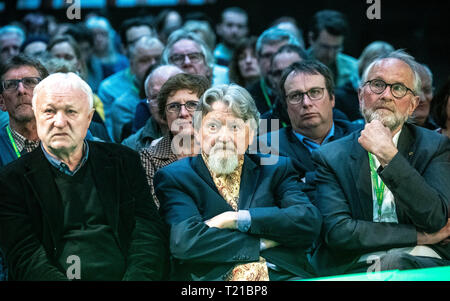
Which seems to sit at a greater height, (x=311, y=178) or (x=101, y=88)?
(x=101, y=88)

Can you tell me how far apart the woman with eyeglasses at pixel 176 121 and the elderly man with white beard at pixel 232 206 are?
1.22ft

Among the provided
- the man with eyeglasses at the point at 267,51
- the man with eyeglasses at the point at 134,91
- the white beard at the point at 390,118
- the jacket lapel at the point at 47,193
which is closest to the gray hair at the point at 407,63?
the white beard at the point at 390,118

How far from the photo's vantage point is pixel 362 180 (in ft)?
12.2

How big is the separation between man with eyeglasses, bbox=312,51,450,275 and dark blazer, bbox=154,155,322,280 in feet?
0.57

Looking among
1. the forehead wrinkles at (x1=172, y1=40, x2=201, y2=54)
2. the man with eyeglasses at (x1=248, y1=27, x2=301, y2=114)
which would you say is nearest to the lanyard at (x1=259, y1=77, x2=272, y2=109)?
the man with eyeglasses at (x1=248, y1=27, x2=301, y2=114)

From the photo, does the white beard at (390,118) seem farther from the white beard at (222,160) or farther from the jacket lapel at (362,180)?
the white beard at (222,160)

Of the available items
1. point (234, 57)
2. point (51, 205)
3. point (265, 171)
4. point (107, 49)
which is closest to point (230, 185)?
point (265, 171)

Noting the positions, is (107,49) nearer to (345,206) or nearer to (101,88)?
(101,88)

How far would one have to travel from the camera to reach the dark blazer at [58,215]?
3230 millimetres

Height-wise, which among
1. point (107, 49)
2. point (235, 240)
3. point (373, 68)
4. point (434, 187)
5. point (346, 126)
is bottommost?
point (235, 240)

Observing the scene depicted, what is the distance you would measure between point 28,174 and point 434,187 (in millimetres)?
2059

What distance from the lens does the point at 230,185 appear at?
370 cm

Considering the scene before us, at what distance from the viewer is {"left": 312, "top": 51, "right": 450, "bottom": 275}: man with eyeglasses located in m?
3.48

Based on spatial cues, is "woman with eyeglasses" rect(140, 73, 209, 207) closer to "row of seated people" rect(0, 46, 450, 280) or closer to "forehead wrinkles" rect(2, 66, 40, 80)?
"row of seated people" rect(0, 46, 450, 280)
